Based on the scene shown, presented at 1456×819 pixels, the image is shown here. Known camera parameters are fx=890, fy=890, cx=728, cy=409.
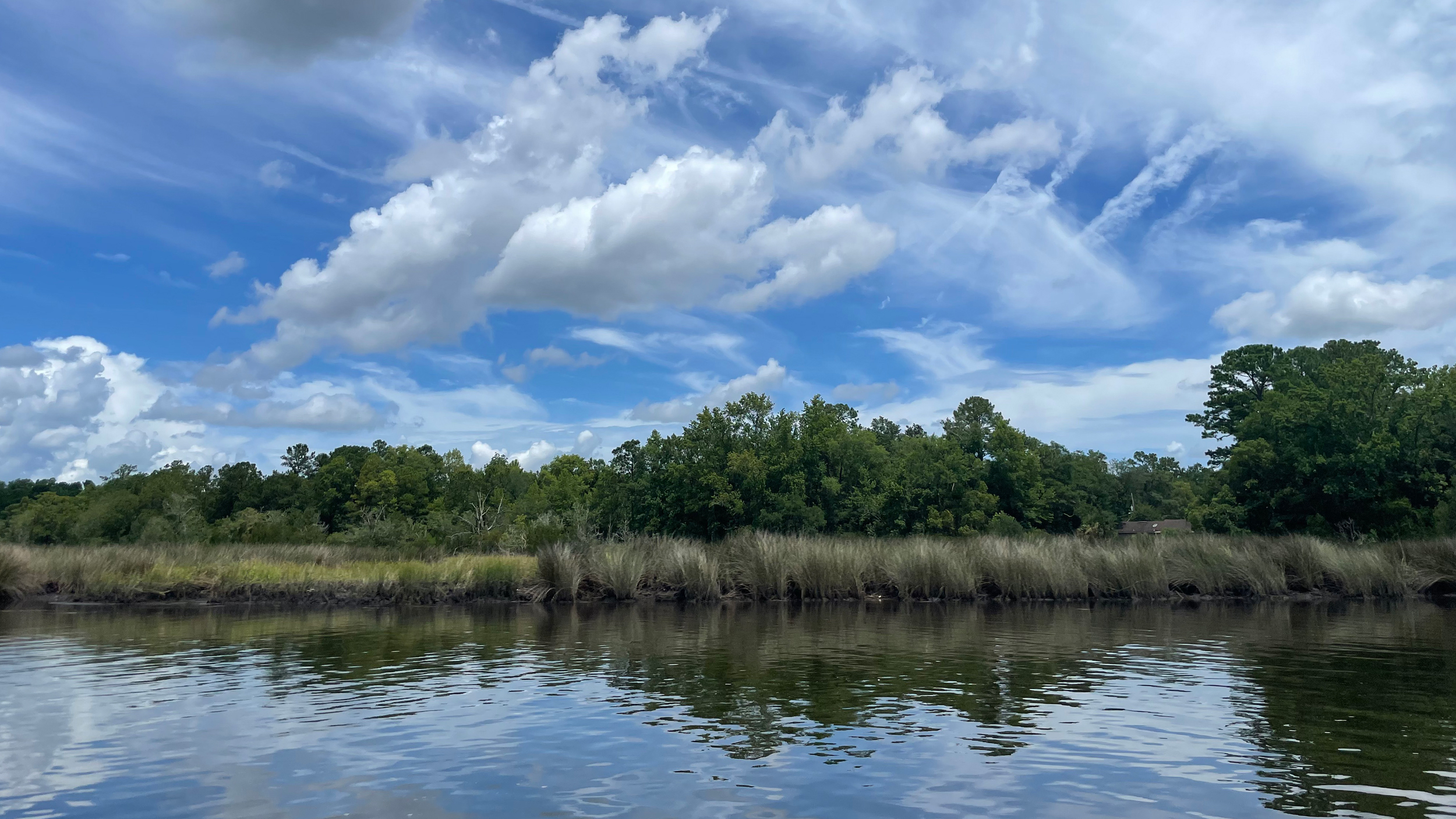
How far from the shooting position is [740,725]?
9.81 m

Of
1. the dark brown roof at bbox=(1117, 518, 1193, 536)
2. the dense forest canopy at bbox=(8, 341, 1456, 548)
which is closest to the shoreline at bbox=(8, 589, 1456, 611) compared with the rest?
the dense forest canopy at bbox=(8, 341, 1456, 548)

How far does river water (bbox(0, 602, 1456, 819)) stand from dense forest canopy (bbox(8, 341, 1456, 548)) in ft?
66.9

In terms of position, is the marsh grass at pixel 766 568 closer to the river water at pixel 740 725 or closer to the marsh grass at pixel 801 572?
the marsh grass at pixel 801 572

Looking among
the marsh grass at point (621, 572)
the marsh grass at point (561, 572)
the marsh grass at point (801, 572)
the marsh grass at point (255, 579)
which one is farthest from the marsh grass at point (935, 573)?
the marsh grass at point (255, 579)

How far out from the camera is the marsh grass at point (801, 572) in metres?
28.3

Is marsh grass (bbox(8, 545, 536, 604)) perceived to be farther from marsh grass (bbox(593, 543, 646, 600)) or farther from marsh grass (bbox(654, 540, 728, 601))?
marsh grass (bbox(654, 540, 728, 601))

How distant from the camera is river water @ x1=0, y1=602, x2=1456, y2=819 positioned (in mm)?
7172

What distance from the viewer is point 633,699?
37.8 ft

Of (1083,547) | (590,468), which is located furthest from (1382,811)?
(590,468)

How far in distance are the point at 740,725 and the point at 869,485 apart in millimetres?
49751

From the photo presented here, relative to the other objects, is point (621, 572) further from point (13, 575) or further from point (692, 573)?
point (13, 575)

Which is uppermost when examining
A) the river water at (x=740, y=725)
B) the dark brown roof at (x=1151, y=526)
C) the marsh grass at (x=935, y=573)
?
the dark brown roof at (x=1151, y=526)

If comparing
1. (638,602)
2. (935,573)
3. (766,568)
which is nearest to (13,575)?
(638,602)

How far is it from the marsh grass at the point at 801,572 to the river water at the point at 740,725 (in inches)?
382
